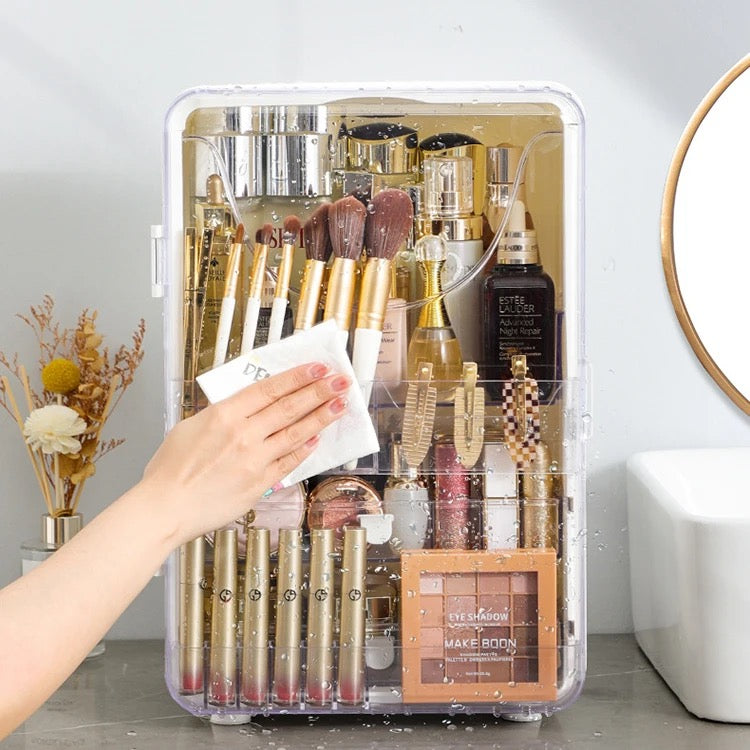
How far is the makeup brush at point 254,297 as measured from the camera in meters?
0.91

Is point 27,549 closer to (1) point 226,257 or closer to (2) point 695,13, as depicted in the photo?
(1) point 226,257

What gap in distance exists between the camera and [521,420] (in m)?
0.92

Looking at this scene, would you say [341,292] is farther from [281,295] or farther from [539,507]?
[539,507]

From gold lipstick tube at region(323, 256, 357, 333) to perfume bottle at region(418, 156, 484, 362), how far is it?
0.09 meters

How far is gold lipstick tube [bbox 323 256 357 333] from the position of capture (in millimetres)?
905

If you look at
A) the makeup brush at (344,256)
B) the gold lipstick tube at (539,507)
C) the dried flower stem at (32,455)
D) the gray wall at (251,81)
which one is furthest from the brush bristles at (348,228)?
the dried flower stem at (32,455)

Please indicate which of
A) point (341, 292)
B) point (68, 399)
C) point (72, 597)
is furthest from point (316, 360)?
point (68, 399)

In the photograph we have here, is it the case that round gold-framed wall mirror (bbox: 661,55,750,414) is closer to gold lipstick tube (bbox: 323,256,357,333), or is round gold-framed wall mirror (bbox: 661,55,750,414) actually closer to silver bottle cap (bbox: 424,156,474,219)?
silver bottle cap (bbox: 424,156,474,219)

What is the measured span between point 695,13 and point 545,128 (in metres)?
0.38

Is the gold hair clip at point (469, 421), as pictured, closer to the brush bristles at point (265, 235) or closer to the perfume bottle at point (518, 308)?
the perfume bottle at point (518, 308)

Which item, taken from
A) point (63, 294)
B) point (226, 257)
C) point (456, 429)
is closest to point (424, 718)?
point (456, 429)

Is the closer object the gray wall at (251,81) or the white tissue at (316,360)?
the white tissue at (316,360)

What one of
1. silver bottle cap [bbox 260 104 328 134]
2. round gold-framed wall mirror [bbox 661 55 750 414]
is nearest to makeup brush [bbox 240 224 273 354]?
silver bottle cap [bbox 260 104 328 134]

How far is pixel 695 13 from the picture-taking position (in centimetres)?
121
